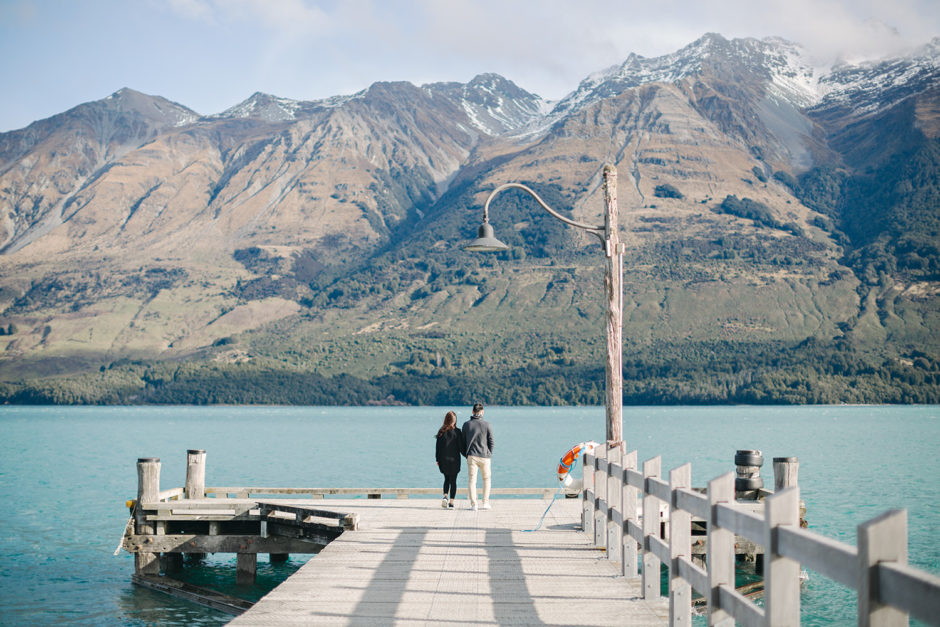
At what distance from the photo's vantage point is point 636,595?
1082cm

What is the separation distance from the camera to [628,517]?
1177 centimetres

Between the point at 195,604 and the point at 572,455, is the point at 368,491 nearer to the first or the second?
the point at 195,604

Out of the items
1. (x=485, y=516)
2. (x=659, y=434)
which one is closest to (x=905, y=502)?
(x=485, y=516)

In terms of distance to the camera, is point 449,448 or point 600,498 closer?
point 600,498

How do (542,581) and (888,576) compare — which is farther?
(542,581)

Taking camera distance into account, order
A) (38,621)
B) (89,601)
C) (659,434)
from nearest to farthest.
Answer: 1. (38,621)
2. (89,601)
3. (659,434)

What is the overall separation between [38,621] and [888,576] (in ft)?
67.3

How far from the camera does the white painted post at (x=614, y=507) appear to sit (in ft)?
40.8

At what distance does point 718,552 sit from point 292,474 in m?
61.5

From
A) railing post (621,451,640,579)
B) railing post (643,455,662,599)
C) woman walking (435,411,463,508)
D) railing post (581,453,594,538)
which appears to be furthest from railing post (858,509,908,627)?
woman walking (435,411,463,508)

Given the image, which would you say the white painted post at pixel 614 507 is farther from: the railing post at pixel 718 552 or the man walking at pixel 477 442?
the man walking at pixel 477 442

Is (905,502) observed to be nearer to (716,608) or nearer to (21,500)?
(21,500)

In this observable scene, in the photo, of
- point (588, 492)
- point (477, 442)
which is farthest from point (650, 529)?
point (477, 442)

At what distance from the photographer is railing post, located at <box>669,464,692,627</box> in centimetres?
877
